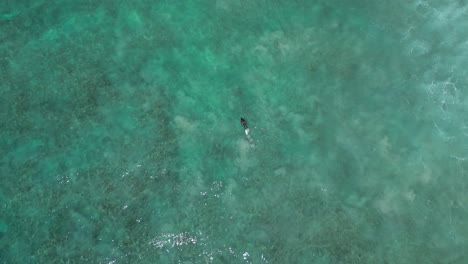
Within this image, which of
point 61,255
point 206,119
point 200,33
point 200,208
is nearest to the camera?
point 61,255

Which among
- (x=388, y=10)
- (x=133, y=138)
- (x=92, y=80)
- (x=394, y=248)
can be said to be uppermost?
(x=388, y=10)

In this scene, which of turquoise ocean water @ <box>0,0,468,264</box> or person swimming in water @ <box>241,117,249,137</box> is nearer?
turquoise ocean water @ <box>0,0,468,264</box>

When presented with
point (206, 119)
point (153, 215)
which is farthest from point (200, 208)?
point (206, 119)

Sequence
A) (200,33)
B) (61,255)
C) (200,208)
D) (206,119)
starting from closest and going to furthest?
(61,255) < (200,208) < (206,119) < (200,33)

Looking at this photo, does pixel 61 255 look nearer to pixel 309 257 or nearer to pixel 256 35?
pixel 309 257

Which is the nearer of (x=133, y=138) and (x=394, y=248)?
(x=394, y=248)

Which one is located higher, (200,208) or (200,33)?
(200,33)

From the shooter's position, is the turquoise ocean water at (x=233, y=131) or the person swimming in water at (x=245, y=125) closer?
the turquoise ocean water at (x=233, y=131)
